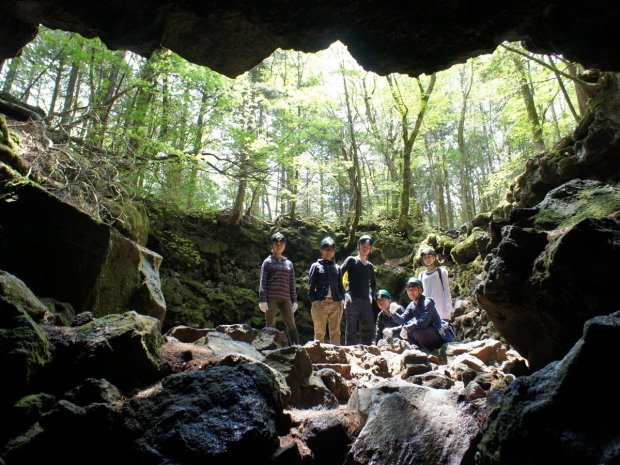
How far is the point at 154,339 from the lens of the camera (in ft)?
12.5

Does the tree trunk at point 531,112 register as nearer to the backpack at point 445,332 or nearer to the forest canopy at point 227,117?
the forest canopy at point 227,117

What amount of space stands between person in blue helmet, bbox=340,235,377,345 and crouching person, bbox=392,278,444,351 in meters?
1.18

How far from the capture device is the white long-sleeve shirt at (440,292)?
289 inches

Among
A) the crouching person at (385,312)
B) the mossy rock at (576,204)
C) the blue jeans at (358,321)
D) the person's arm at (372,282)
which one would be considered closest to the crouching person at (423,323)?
the blue jeans at (358,321)

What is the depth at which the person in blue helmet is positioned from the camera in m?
7.91

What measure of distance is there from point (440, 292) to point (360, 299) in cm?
164

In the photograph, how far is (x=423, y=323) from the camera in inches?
255

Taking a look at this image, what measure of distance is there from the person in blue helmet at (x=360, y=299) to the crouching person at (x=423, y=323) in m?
1.18

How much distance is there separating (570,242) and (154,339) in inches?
155

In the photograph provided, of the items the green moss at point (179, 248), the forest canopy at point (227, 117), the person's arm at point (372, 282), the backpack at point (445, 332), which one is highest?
the forest canopy at point (227, 117)

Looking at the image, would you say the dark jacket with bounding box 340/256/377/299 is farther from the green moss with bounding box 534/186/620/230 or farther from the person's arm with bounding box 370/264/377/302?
the green moss with bounding box 534/186/620/230

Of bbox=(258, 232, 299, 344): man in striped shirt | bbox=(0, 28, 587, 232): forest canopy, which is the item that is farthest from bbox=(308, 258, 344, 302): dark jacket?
bbox=(0, 28, 587, 232): forest canopy

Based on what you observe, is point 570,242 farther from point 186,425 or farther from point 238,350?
point 238,350

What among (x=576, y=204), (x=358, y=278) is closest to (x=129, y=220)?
(x=358, y=278)
